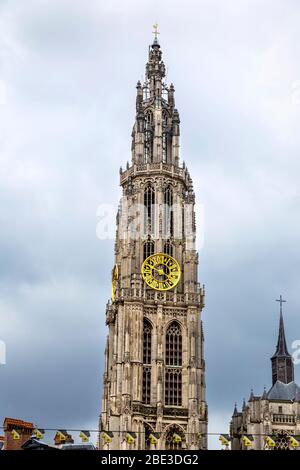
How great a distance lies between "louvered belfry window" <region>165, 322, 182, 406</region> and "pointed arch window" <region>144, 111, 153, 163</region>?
87.4ft

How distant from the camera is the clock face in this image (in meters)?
125

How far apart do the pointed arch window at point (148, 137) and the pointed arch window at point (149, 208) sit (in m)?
5.97

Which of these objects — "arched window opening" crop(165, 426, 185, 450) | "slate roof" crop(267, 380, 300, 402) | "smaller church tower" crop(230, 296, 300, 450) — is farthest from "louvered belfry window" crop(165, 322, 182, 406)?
"slate roof" crop(267, 380, 300, 402)

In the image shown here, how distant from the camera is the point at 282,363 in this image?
433 ft

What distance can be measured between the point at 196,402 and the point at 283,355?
802 inches

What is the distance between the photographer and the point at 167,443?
115812mm

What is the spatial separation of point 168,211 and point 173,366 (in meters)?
22.5

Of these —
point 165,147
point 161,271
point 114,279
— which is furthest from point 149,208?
point 165,147

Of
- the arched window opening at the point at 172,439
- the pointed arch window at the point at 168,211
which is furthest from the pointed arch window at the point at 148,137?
the arched window opening at the point at 172,439

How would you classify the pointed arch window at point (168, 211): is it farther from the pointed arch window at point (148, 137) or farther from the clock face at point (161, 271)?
the pointed arch window at point (148, 137)

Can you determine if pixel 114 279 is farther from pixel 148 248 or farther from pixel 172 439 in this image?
pixel 172 439

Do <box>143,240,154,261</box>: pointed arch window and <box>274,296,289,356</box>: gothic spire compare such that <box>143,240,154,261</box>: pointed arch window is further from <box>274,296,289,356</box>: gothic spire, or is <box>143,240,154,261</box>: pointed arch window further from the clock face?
<box>274,296,289,356</box>: gothic spire

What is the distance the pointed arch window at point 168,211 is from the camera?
424 ft
